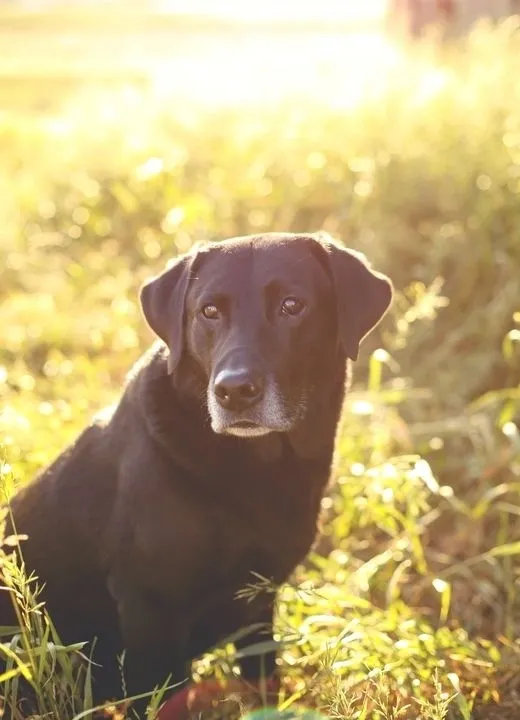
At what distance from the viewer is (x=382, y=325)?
422cm

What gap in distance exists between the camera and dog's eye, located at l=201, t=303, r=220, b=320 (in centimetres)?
230

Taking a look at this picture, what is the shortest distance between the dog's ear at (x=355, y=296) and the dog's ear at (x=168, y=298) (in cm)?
38

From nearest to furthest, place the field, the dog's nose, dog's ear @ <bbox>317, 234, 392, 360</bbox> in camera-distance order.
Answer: the dog's nose
dog's ear @ <bbox>317, 234, 392, 360</bbox>
the field

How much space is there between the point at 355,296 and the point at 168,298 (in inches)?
19.1

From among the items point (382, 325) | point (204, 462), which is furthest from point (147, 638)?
point (382, 325)

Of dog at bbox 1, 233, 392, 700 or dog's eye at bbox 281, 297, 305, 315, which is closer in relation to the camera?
dog at bbox 1, 233, 392, 700

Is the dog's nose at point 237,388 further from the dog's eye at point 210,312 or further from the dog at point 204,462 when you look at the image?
the dog's eye at point 210,312

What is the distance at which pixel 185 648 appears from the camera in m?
2.29

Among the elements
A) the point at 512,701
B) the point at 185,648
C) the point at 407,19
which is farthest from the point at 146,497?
the point at 407,19

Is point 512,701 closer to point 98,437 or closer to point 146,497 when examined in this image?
point 146,497

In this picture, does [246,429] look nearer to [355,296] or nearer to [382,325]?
[355,296]

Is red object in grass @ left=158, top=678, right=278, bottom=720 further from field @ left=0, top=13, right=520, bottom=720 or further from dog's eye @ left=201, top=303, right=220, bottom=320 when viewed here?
dog's eye @ left=201, top=303, right=220, bottom=320

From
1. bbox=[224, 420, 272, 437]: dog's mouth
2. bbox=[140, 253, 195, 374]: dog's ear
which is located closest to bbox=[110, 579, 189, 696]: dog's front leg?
bbox=[224, 420, 272, 437]: dog's mouth

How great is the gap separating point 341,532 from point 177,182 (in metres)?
3.05
